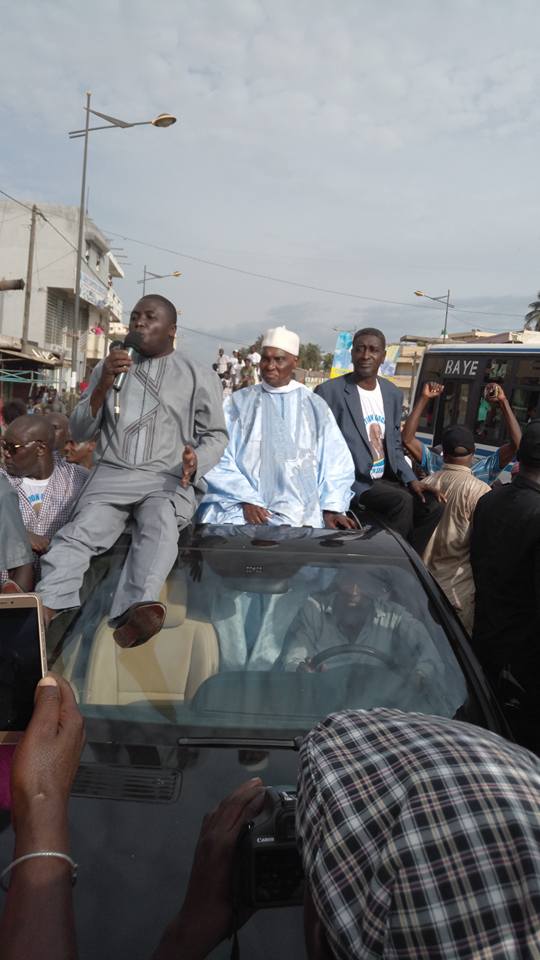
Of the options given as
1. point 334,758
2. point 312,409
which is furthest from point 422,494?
point 334,758

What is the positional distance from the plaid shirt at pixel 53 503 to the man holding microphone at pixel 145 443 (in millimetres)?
312

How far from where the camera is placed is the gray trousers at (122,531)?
250 cm

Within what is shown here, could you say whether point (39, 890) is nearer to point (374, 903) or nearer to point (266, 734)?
point (374, 903)

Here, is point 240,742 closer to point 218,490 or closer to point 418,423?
point 218,490

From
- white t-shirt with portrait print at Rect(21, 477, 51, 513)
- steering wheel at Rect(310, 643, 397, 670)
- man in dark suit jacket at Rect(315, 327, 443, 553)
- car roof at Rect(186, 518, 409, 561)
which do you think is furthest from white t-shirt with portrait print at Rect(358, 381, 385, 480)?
steering wheel at Rect(310, 643, 397, 670)

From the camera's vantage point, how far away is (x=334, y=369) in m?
15.8

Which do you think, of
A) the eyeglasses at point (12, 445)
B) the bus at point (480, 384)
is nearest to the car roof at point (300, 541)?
the eyeglasses at point (12, 445)

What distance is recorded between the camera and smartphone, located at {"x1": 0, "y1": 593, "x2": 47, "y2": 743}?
131 centimetres

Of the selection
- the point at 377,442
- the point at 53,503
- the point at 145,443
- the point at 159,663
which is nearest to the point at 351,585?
the point at 159,663

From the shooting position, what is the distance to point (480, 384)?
1076 cm

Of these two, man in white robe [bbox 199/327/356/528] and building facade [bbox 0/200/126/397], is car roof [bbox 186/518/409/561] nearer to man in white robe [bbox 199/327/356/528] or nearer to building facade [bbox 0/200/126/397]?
man in white robe [bbox 199/327/356/528]

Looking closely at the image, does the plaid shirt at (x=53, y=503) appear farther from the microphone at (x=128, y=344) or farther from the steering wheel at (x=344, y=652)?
the steering wheel at (x=344, y=652)

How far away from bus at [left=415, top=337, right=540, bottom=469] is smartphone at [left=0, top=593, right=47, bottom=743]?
8964mm

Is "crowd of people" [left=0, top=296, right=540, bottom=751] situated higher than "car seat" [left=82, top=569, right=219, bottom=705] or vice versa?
"crowd of people" [left=0, top=296, right=540, bottom=751]
